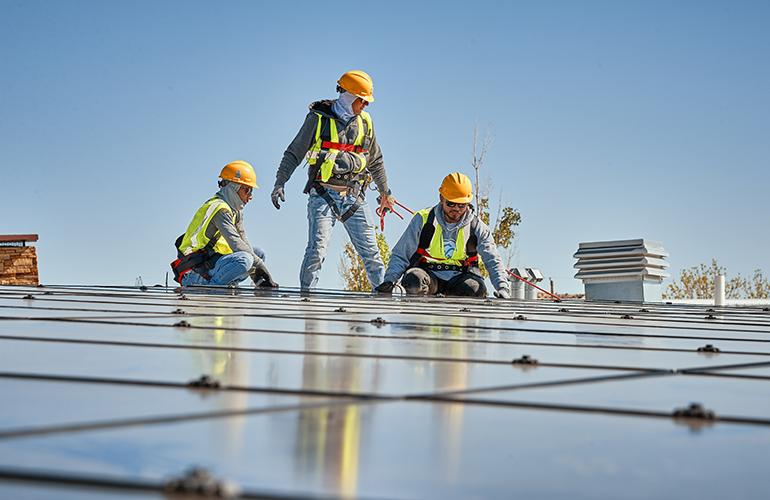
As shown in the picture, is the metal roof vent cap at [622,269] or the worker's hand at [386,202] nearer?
the worker's hand at [386,202]

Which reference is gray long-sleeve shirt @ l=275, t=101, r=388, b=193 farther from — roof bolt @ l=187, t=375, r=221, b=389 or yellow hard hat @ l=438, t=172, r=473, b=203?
roof bolt @ l=187, t=375, r=221, b=389

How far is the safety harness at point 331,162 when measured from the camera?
1134 cm

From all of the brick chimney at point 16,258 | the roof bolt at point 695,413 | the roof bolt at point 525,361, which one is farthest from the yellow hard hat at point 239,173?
the roof bolt at point 695,413

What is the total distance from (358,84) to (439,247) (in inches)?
78.6

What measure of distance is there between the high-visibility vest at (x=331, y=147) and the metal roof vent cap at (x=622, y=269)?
7.69 metres

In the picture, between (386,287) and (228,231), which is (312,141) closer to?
(228,231)

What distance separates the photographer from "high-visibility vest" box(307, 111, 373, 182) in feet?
37.1

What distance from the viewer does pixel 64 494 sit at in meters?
1.51

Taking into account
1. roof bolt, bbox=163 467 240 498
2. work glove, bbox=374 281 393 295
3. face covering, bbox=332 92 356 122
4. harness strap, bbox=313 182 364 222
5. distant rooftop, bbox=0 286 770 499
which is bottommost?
roof bolt, bbox=163 467 240 498

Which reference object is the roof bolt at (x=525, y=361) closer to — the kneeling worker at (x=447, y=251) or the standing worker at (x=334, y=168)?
the kneeling worker at (x=447, y=251)

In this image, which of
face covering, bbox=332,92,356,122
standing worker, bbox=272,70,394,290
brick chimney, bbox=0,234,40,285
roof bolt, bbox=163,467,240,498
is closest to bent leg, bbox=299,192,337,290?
standing worker, bbox=272,70,394,290

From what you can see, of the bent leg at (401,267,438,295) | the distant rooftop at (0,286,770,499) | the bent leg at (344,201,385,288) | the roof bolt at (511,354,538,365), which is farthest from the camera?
the bent leg at (344,201,385,288)

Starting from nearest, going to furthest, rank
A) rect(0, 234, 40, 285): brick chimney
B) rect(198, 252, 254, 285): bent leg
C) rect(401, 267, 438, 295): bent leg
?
rect(401, 267, 438, 295): bent leg → rect(198, 252, 254, 285): bent leg → rect(0, 234, 40, 285): brick chimney

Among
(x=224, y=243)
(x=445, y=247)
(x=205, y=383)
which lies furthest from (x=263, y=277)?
(x=205, y=383)
